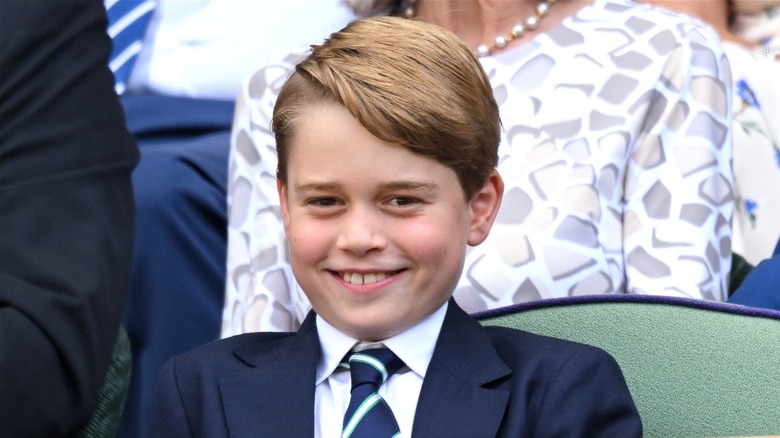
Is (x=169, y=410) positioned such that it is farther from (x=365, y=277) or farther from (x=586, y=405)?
(x=586, y=405)

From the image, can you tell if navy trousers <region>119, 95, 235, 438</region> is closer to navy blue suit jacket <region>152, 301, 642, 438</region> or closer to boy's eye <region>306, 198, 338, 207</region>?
navy blue suit jacket <region>152, 301, 642, 438</region>

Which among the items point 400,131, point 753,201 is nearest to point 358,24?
point 400,131

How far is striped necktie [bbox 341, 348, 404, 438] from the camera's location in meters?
1.33

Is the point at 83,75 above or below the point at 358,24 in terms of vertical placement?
below

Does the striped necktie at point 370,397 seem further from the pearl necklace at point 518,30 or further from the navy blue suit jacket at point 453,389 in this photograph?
the pearl necklace at point 518,30

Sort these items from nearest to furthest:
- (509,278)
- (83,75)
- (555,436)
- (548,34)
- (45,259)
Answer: (555,436) < (45,259) < (83,75) < (509,278) < (548,34)

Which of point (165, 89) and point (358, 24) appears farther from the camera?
point (165, 89)

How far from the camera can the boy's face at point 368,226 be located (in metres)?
1.35

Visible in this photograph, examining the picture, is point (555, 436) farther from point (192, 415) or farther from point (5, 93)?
point (5, 93)

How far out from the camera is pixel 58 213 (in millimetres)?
1614

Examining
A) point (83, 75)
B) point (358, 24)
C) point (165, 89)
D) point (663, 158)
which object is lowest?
point (165, 89)

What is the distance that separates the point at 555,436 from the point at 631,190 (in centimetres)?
69

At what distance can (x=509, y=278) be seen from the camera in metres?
1.82

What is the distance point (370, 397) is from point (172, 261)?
0.85 metres
